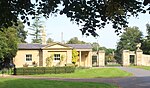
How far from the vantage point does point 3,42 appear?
38.0 m

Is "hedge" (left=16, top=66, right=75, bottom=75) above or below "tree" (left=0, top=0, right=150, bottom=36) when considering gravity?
below

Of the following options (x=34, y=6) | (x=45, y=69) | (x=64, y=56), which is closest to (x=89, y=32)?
(x=34, y=6)

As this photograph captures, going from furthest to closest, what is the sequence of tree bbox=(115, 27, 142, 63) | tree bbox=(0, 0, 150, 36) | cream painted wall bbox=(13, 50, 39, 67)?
tree bbox=(115, 27, 142, 63) → cream painted wall bbox=(13, 50, 39, 67) → tree bbox=(0, 0, 150, 36)

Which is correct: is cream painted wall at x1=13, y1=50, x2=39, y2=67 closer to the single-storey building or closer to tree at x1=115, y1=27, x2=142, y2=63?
the single-storey building

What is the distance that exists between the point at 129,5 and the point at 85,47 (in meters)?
49.8

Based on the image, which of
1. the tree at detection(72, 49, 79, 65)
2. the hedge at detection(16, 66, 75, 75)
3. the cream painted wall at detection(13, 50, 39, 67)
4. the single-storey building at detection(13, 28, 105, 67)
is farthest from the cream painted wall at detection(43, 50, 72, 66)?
the hedge at detection(16, 66, 75, 75)

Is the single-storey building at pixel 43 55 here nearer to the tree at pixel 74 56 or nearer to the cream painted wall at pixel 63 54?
the cream painted wall at pixel 63 54

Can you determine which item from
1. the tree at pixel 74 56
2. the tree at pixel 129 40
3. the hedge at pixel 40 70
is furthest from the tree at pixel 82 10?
the tree at pixel 129 40

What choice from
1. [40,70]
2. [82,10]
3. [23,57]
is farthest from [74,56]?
[82,10]

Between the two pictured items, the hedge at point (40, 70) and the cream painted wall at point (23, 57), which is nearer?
the hedge at point (40, 70)

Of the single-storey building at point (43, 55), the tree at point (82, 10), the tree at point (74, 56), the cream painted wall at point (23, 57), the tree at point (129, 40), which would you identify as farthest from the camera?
the tree at point (129, 40)

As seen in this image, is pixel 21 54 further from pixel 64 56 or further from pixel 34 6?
pixel 34 6

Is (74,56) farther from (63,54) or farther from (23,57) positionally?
(23,57)

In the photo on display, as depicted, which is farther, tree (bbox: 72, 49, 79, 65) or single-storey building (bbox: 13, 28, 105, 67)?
tree (bbox: 72, 49, 79, 65)
